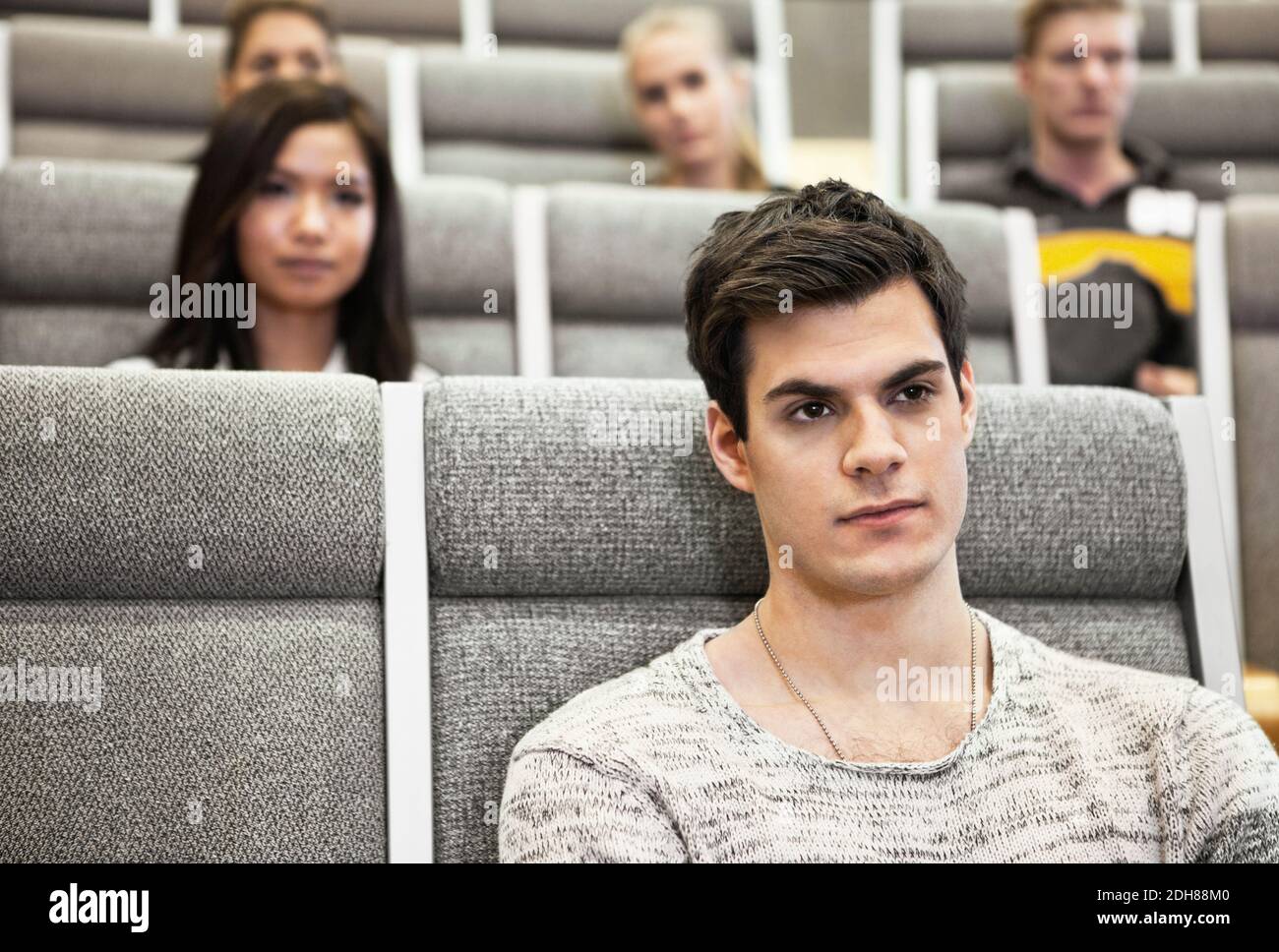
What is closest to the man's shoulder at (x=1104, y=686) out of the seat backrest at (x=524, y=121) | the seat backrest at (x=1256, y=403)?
the seat backrest at (x=1256, y=403)

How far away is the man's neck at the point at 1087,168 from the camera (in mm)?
2309

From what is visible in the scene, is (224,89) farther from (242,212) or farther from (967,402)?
(967,402)

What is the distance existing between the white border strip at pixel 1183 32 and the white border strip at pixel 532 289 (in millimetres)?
1756

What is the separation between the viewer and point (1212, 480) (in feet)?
3.69

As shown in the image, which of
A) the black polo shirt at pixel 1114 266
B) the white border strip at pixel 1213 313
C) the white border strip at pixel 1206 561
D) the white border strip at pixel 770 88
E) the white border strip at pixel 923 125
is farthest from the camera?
the white border strip at pixel 770 88

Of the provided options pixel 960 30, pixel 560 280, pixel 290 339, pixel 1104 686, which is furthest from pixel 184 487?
pixel 960 30

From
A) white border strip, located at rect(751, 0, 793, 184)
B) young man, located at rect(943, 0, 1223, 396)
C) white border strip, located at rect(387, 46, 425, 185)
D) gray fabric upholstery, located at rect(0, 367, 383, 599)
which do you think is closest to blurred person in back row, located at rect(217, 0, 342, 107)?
white border strip, located at rect(387, 46, 425, 185)

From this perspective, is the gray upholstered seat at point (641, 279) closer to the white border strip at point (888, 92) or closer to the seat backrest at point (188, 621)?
the seat backrest at point (188, 621)

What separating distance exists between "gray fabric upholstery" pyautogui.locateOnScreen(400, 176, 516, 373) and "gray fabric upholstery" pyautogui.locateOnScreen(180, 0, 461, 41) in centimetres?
124

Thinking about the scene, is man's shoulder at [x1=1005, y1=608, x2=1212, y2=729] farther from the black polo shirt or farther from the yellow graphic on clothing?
the yellow graphic on clothing

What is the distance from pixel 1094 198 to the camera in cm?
229

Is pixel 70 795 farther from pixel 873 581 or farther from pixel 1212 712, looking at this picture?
pixel 1212 712

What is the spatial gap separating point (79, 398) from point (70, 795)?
28 centimetres

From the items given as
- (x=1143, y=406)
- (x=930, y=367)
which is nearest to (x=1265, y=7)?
(x=1143, y=406)
